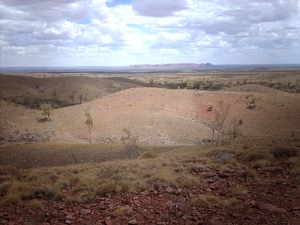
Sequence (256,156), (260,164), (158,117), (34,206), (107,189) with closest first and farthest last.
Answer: (34,206) < (107,189) < (260,164) < (256,156) < (158,117)

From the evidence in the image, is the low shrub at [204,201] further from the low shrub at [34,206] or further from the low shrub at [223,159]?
the low shrub at [34,206]

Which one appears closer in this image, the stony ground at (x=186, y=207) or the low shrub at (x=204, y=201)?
the stony ground at (x=186, y=207)

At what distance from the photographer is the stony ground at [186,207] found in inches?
231

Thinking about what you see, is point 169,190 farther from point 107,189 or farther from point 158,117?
point 158,117

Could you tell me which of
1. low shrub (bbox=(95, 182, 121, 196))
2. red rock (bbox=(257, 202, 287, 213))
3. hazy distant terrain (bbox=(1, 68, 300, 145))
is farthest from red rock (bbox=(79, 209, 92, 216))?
hazy distant terrain (bbox=(1, 68, 300, 145))

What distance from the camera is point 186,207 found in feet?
20.9

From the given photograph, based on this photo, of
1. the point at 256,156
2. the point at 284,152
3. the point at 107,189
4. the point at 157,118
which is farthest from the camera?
the point at 157,118

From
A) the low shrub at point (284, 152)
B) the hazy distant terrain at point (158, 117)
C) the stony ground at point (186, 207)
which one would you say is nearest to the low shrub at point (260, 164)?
the stony ground at point (186, 207)

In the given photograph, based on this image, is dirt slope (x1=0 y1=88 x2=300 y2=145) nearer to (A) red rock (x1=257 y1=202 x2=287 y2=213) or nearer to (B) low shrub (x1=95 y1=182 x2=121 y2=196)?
(B) low shrub (x1=95 y1=182 x2=121 y2=196)

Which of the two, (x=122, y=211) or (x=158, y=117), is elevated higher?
(x=122, y=211)

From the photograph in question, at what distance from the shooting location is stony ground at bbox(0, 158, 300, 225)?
5.86 meters

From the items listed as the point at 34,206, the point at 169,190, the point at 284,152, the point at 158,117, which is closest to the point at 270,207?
the point at 169,190

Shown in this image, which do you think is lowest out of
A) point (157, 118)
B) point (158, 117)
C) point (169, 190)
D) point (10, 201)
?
point (157, 118)

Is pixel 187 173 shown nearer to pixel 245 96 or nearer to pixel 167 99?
pixel 167 99
